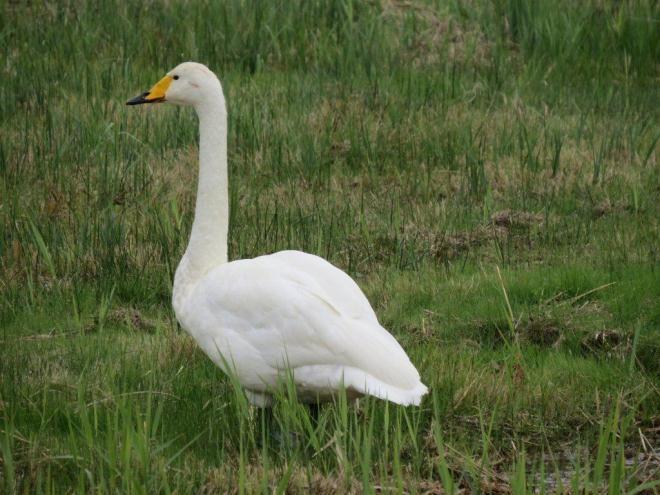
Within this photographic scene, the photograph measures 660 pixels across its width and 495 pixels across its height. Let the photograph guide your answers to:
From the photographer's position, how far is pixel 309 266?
195 inches

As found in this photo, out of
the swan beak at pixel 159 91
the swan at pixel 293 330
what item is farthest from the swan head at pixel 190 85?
the swan at pixel 293 330

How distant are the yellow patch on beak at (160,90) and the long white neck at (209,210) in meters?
0.24

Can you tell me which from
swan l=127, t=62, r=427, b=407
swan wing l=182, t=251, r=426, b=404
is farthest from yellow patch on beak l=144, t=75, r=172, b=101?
swan wing l=182, t=251, r=426, b=404

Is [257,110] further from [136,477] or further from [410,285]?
[136,477]

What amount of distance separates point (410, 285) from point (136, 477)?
9.86 feet

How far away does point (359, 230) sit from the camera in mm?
7332

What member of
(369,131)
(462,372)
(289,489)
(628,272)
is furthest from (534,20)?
(289,489)

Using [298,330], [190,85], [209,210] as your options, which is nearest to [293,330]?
[298,330]

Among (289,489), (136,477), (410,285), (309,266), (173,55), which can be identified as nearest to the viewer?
(136,477)

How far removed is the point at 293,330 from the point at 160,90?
1.66 meters

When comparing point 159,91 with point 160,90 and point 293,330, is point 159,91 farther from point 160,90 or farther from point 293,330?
point 293,330

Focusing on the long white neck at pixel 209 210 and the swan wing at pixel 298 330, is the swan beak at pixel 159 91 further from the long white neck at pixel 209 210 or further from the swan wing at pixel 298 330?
the swan wing at pixel 298 330

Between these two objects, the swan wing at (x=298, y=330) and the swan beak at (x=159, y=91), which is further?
the swan beak at (x=159, y=91)

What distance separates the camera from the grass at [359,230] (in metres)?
4.45
